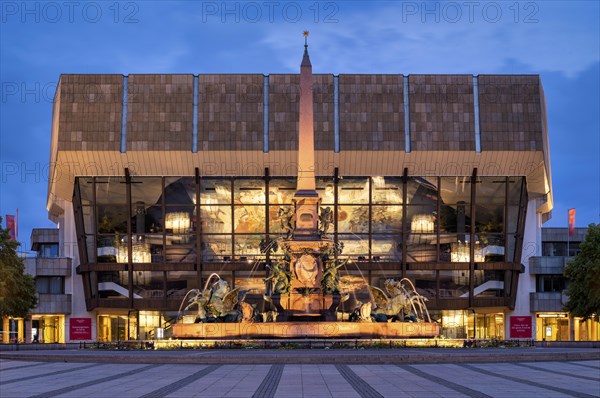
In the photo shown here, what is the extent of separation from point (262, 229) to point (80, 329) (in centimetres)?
1747

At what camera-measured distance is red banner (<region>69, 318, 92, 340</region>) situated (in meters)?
80.2

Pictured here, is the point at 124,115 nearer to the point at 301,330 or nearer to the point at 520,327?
the point at 301,330

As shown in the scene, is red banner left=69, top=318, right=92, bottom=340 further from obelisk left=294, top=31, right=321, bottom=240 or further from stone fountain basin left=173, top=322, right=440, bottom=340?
stone fountain basin left=173, top=322, right=440, bottom=340

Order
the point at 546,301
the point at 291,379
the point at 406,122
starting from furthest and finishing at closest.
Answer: the point at 546,301 < the point at 406,122 < the point at 291,379

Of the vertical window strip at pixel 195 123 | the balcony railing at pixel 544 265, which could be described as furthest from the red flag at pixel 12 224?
the balcony railing at pixel 544 265

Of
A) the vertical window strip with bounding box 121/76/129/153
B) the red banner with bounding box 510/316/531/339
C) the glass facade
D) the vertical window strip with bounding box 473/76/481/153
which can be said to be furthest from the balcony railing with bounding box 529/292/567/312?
the vertical window strip with bounding box 121/76/129/153

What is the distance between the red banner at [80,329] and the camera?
3157 inches

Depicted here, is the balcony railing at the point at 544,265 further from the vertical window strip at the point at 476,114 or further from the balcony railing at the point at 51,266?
the balcony railing at the point at 51,266

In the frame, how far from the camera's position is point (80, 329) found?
8044cm

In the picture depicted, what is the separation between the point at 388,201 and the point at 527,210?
1242 cm

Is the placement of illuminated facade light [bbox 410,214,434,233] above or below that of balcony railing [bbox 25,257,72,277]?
above

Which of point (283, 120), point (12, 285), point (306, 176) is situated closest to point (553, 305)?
point (283, 120)

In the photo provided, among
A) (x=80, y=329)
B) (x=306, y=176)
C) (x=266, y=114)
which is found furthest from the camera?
(x=80, y=329)

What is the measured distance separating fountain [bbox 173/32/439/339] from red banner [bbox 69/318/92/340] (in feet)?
99.1
